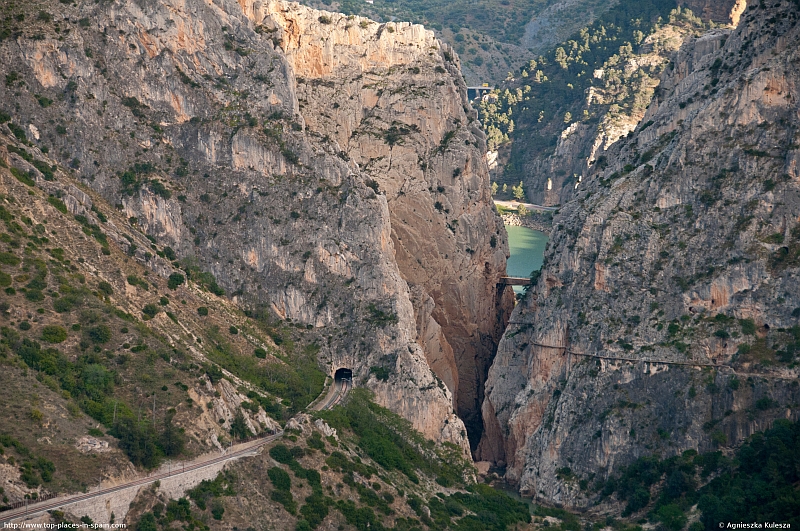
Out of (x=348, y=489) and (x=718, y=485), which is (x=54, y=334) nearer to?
(x=348, y=489)

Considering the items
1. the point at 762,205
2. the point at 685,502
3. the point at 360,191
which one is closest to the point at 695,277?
the point at 762,205

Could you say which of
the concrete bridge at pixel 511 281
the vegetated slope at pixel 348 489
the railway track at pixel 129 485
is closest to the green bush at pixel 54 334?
the railway track at pixel 129 485

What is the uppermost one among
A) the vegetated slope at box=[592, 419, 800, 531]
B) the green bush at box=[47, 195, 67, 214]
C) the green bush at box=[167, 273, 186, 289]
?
the green bush at box=[47, 195, 67, 214]

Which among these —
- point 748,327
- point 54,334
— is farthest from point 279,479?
point 748,327

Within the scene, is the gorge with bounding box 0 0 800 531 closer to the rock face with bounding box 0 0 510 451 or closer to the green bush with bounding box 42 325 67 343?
the rock face with bounding box 0 0 510 451

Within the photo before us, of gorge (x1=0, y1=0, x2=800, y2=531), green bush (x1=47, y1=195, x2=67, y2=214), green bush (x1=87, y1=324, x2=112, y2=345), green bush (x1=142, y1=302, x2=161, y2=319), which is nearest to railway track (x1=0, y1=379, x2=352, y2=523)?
gorge (x1=0, y1=0, x2=800, y2=531)

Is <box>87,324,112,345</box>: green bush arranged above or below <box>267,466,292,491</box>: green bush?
above
